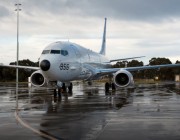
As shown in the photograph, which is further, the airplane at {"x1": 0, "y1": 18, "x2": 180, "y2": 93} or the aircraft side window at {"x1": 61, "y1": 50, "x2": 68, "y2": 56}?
the aircraft side window at {"x1": 61, "y1": 50, "x2": 68, "y2": 56}

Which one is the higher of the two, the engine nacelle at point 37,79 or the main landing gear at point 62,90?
the engine nacelle at point 37,79

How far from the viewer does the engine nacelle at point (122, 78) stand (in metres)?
26.5

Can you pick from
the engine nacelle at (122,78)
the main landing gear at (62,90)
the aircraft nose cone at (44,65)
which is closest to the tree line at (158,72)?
the engine nacelle at (122,78)

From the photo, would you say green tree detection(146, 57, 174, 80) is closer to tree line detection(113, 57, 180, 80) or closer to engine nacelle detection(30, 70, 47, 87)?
tree line detection(113, 57, 180, 80)

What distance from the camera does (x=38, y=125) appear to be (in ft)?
32.7

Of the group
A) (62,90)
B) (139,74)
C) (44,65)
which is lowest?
(62,90)

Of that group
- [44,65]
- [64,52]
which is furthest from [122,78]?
[44,65]

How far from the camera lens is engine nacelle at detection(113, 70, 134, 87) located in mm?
26484

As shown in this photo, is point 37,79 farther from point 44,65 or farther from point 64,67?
point 44,65

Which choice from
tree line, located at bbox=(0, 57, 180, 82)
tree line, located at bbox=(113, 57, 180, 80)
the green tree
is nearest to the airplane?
tree line, located at bbox=(0, 57, 180, 82)

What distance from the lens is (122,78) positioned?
88.7 feet

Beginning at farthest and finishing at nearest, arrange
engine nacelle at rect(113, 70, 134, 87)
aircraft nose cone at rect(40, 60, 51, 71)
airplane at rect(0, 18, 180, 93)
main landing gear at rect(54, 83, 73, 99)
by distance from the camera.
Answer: engine nacelle at rect(113, 70, 134, 87)
main landing gear at rect(54, 83, 73, 99)
airplane at rect(0, 18, 180, 93)
aircraft nose cone at rect(40, 60, 51, 71)

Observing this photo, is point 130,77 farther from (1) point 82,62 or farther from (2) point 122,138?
(2) point 122,138

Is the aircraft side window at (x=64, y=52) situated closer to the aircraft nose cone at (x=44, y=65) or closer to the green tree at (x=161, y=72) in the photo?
the aircraft nose cone at (x=44, y=65)
